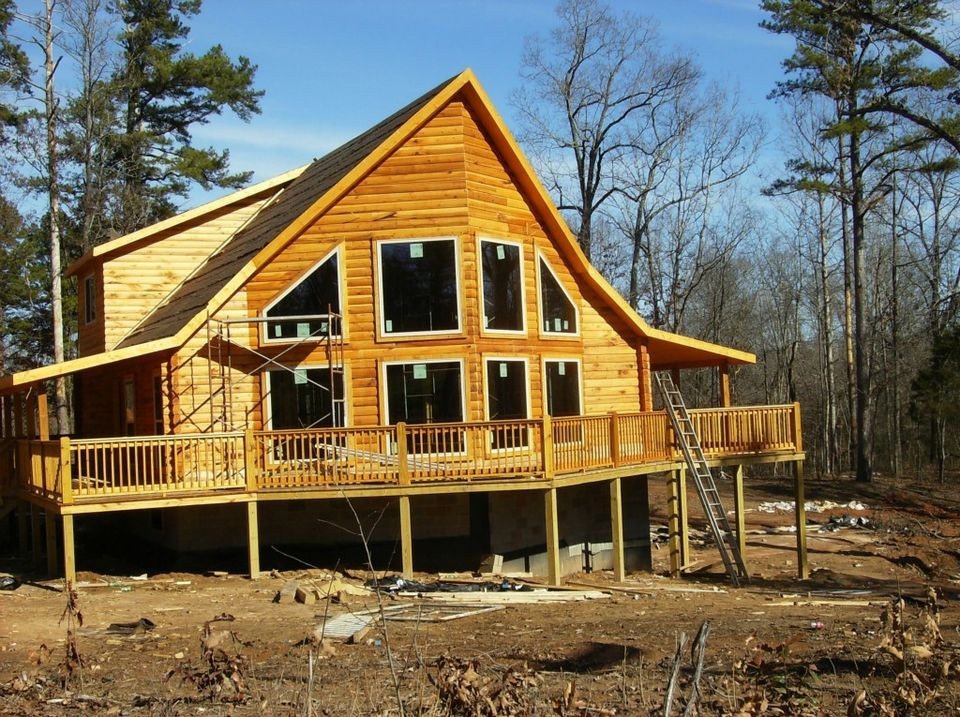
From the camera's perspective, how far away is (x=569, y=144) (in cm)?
4019

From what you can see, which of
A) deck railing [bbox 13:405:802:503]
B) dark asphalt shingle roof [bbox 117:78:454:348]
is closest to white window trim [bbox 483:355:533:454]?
deck railing [bbox 13:405:802:503]

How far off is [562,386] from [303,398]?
17.2 feet

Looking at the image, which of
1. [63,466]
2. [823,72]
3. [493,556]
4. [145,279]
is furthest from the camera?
[823,72]

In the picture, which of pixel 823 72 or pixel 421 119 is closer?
pixel 421 119

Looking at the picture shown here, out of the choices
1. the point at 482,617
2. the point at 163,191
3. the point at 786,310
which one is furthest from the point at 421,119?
the point at 786,310

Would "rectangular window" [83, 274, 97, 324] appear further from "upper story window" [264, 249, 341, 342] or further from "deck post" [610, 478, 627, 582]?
"deck post" [610, 478, 627, 582]

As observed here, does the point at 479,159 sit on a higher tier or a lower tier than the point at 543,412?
higher

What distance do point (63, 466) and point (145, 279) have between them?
308 inches

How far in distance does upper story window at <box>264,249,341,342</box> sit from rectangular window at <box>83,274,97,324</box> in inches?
261

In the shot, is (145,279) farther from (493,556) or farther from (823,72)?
(823,72)

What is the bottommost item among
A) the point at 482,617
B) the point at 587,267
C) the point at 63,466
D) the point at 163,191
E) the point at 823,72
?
the point at 482,617

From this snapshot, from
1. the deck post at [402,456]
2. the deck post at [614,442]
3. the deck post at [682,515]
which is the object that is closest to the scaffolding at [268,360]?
the deck post at [402,456]

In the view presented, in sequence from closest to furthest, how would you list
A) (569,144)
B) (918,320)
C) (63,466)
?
(63,466) < (569,144) < (918,320)

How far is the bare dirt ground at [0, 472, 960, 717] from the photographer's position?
6.81 metres
